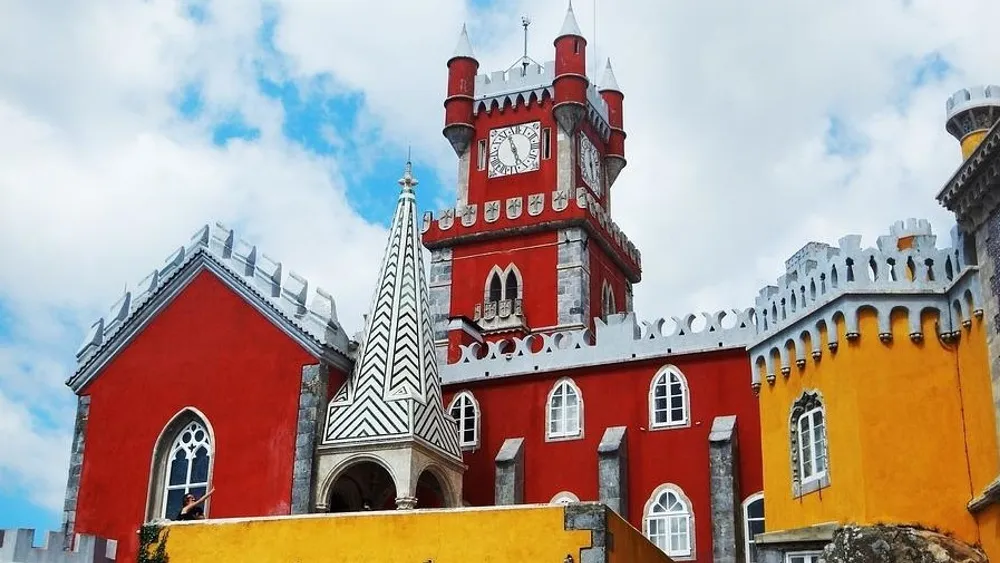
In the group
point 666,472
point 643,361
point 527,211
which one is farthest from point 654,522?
point 527,211

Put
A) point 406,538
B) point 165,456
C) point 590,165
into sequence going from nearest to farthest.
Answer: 1. point 406,538
2. point 165,456
3. point 590,165

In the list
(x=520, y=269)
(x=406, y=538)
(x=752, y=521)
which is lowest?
(x=406, y=538)

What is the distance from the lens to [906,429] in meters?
19.8

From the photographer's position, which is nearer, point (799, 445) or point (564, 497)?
point (799, 445)

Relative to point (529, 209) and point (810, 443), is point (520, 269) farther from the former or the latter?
point (810, 443)

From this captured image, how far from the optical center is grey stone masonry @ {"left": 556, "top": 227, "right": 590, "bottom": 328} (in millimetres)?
37188

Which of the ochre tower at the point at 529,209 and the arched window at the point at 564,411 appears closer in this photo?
the arched window at the point at 564,411

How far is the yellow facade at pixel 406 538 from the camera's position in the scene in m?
18.8

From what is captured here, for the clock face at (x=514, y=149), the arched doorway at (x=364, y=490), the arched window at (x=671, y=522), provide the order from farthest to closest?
1. the clock face at (x=514, y=149)
2. the arched window at (x=671, y=522)
3. the arched doorway at (x=364, y=490)

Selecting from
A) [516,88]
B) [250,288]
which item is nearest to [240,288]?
[250,288]

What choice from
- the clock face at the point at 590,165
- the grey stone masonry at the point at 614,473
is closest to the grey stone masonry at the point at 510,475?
the grey stone masonry at the point at 614,473

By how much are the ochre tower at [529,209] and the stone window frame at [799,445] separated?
14947 millimetres

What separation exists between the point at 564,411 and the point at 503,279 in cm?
955

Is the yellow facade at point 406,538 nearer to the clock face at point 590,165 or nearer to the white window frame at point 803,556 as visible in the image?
the white window frame at point 803,556
